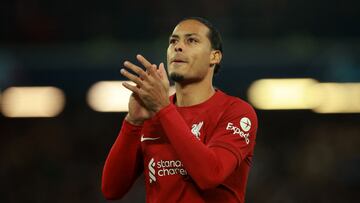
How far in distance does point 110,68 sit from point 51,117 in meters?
1.07

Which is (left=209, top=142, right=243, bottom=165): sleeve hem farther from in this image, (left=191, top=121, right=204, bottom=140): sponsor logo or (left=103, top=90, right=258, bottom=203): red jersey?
(left=191, top=121, right=204, bottom=140): sponsor logo

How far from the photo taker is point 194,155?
8.08 feet

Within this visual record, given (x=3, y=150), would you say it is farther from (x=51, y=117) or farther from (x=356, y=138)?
(x=356, y=138)

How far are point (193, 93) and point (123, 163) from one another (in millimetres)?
445

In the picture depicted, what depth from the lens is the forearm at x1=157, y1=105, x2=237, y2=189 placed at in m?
2.47

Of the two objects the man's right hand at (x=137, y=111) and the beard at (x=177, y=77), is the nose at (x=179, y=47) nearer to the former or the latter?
the beard at (x=177, y=77)

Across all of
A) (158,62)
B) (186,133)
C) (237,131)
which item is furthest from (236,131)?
(158,62)

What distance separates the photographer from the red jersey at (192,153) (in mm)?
2490

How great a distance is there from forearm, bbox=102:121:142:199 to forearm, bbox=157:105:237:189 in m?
0.31

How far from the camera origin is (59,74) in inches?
324

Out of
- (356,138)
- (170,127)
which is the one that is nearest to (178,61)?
(170,127)

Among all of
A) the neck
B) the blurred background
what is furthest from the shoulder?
the blurred background

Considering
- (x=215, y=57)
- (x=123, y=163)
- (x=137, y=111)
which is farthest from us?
(x=215, y=57)

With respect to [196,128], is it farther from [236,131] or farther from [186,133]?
[186,133]
